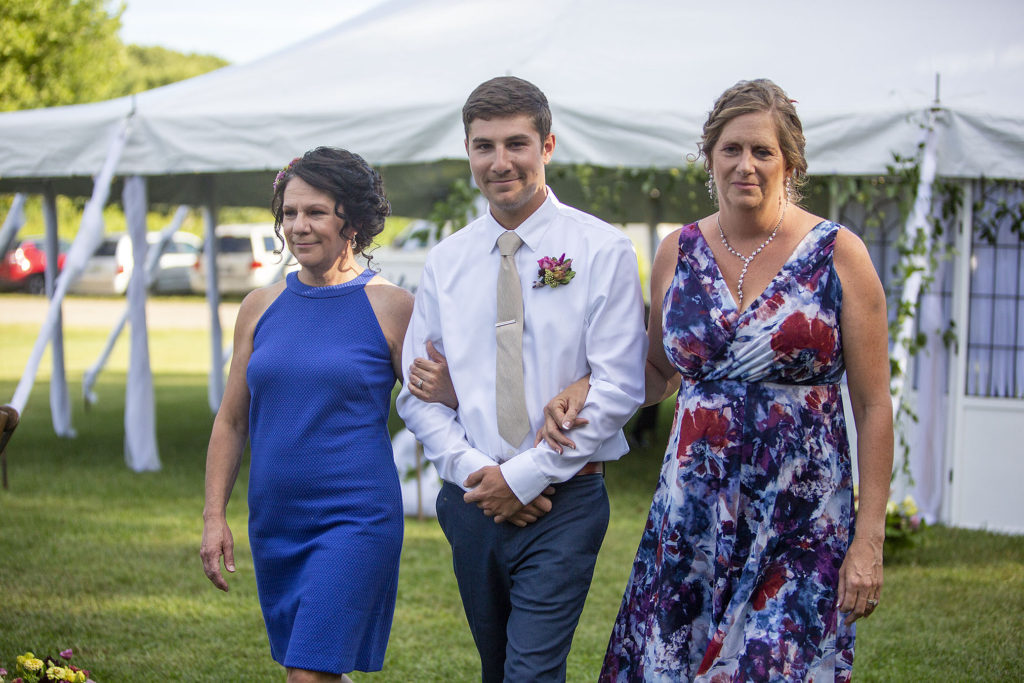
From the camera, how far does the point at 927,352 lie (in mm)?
6691

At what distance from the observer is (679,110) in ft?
21.2

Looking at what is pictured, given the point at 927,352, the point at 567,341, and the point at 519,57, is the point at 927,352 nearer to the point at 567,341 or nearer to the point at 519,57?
the point at 519,57

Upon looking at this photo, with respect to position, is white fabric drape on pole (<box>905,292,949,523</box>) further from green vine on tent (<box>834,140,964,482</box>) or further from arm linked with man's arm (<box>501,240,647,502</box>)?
arm linked with man's arm (<box>501,240,647,502</box>)

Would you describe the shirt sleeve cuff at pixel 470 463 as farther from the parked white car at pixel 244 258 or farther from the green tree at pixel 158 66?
the green tree at pixel 158 66

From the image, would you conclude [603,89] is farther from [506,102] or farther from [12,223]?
[12,223]

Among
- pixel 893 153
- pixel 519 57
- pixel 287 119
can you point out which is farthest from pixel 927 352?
pixel 287 119

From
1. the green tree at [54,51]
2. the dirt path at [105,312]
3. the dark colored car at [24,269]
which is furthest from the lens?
the dark colored car at [24,269]

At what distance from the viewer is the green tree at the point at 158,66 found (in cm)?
4197

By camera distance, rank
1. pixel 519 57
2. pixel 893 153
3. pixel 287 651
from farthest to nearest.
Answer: pixel 519 57 → pixel 893 153 → pixel 287 651

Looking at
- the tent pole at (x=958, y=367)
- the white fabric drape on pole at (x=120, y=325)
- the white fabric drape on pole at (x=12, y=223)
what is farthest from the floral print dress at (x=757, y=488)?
the white fabric drape on pole at (x=120, y=325)

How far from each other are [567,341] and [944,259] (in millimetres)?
4804

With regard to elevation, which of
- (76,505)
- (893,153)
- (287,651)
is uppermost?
(893,153)

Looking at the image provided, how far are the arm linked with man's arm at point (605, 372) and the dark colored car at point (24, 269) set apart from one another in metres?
27.3

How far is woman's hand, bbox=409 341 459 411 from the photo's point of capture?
272cm
